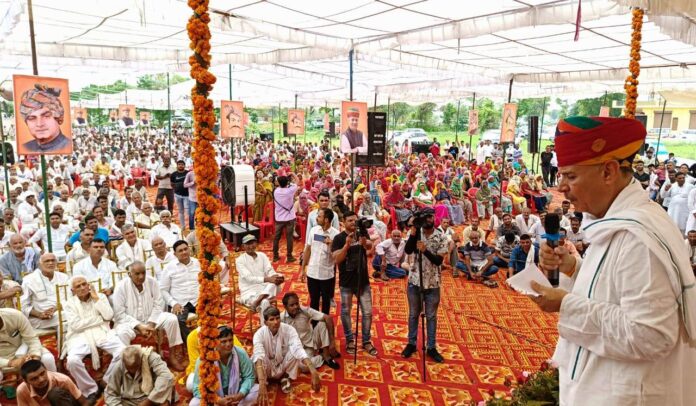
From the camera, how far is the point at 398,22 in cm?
639

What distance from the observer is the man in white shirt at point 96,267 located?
5.55 metres

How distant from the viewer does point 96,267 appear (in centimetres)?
567

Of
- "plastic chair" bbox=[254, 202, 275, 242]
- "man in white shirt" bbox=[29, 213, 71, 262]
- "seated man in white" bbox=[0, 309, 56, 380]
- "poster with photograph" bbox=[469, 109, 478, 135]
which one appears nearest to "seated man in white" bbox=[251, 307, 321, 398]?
"seated man in white" bbox=[0, 309, 56, 380]

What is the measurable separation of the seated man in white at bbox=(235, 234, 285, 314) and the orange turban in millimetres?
4549

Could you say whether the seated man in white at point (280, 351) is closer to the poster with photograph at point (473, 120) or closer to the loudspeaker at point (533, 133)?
the loudspeaker at point (533, 133)

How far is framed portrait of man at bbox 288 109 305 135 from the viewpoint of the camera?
51.9 feet

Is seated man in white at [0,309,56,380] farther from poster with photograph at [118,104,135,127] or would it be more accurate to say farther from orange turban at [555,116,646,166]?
poster with photograph at [118,104,135,127]

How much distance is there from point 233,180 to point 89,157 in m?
12.4

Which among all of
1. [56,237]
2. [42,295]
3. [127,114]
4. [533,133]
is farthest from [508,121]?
[127,114]

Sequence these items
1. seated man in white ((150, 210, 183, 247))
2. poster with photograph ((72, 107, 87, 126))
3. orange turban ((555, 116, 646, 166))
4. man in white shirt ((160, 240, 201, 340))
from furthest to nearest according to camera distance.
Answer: poster with photograph ((72, 107, 87, 126)), seated man in white ((150, 210, 183, 247)), man in white shirt ((160, 240, 201, 340)), orange turban ((555, 116, 646, 166))

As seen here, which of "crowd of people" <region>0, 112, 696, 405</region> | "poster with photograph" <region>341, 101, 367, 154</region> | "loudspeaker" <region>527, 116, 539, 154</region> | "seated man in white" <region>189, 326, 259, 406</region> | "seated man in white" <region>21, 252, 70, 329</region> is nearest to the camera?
"seated man in white" <region>189, 326, 259, 406</region>

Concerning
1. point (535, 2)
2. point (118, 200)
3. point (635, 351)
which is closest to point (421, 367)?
point (635, 351)

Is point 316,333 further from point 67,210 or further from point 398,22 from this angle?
point 67,210

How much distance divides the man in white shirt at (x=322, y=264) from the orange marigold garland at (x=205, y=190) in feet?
9.49
